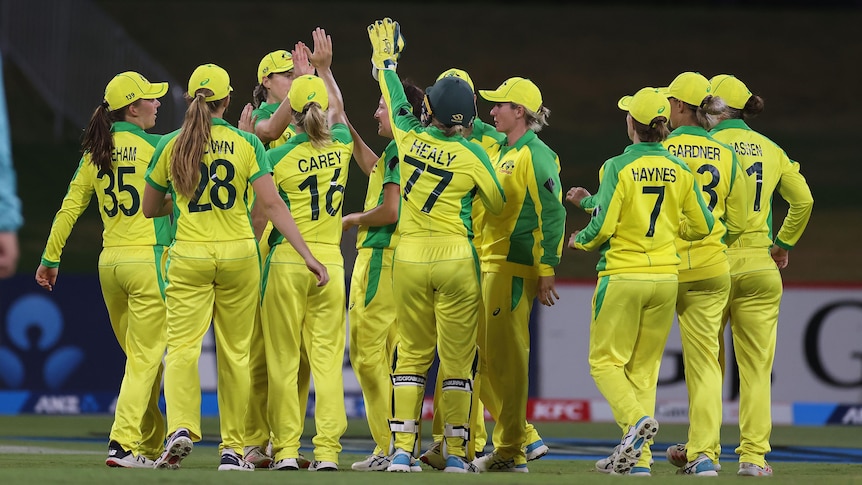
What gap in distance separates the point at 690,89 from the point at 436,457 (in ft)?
10.5

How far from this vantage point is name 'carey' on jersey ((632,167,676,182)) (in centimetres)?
903

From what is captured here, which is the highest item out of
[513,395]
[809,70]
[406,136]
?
[809,70]

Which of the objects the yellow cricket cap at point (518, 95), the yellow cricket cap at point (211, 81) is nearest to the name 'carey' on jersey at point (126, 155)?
the yellow cricket cap at point (211, 81)

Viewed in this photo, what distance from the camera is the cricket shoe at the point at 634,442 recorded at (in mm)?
8648

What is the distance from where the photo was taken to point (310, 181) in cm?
935

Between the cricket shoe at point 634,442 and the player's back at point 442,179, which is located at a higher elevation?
the player's back at point 442,179

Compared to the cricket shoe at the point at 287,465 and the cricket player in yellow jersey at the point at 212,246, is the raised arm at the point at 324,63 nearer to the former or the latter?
the cricket player in yellow jersey at the point at 212,246

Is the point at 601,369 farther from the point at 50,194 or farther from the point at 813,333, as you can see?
the point at 50,194

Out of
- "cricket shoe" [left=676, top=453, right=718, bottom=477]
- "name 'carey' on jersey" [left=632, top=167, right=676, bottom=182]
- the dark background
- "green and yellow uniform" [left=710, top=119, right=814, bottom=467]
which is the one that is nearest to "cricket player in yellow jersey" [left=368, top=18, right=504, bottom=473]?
"name 'carey' on jersey" [left=632, top=167, right=676, bottom=182]

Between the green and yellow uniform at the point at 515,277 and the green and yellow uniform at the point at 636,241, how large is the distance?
21.9 inches

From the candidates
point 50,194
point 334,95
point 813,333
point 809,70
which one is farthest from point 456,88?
point 809,70

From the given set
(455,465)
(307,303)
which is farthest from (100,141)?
(455,465)

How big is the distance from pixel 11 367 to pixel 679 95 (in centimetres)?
853

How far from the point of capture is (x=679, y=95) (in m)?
9.66
